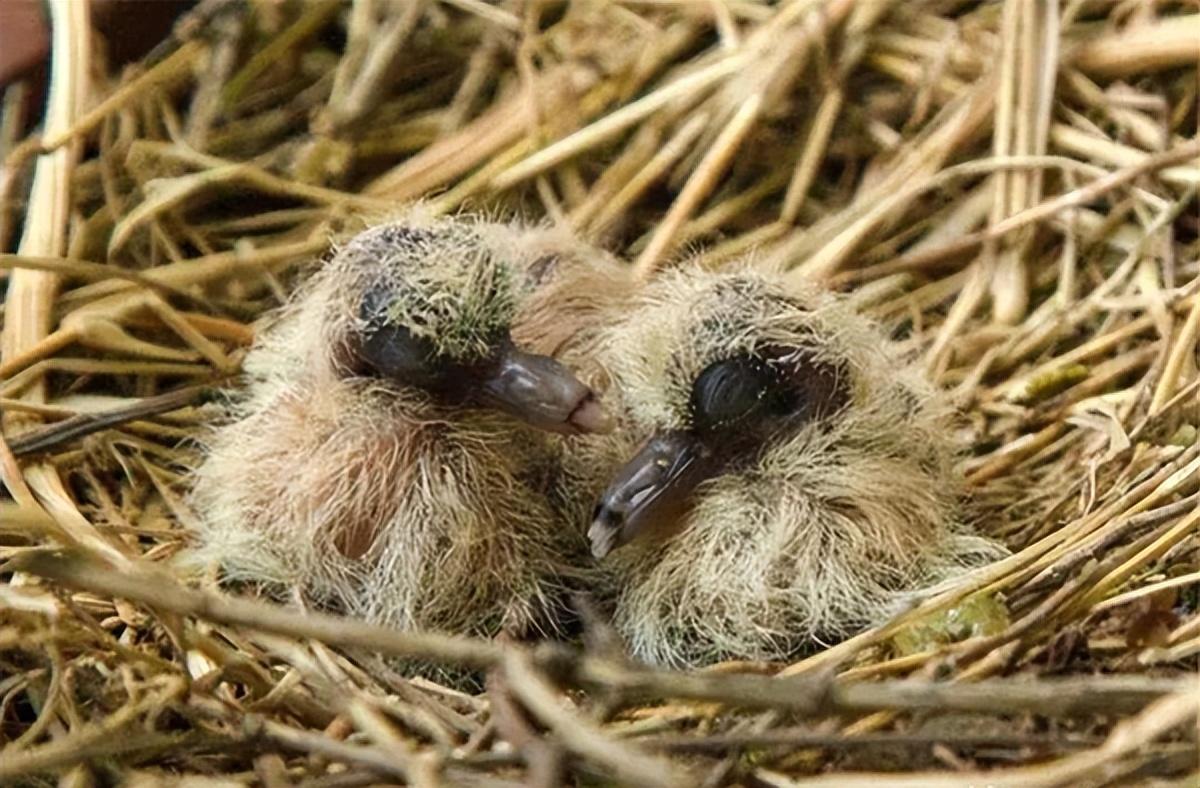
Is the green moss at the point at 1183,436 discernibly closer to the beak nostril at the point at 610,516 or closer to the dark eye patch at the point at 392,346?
the beak nostril at the point at 610,516

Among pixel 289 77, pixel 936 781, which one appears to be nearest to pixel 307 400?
pixel 936 781

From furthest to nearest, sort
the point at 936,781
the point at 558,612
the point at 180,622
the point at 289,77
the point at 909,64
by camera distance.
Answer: the point at 289,77
the point at 909,64
the point at 558,612
the point at 180,622
the point at 936,781

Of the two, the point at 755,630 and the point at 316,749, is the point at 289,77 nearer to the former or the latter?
the point at 755,630

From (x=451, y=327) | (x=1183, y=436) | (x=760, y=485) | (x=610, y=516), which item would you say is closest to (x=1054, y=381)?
(x=1183, y=436)

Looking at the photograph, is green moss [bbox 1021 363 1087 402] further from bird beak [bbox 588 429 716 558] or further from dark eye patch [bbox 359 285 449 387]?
dark eye patch [bbox 359 285 449 387]

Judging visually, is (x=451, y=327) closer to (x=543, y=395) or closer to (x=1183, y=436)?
(x=543, y=395)
